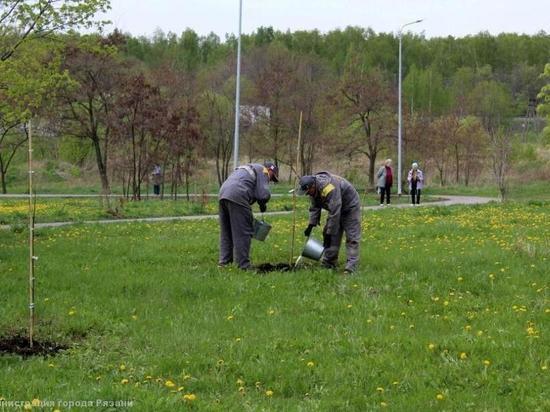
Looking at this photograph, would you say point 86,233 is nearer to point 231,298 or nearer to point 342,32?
point 231,298

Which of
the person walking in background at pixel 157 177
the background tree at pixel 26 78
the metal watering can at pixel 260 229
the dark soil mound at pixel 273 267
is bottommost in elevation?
the dark soil mound at pixel 273 267

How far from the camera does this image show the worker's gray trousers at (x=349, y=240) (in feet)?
35.2

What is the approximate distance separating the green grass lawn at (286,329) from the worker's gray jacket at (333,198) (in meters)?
0.81

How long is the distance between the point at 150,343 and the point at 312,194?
4607 millimetres

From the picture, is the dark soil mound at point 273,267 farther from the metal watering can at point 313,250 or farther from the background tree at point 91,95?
the background tree at point 91,95

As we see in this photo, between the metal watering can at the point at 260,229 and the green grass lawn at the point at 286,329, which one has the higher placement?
the metal watering can at the point at 260,229

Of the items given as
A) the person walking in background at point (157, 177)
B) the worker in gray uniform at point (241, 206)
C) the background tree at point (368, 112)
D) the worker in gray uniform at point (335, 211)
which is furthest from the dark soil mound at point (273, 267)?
the background tree at point (368, 112)

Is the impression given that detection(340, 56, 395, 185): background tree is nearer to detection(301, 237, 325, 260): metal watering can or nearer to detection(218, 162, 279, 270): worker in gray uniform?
detection(218, 162, 279, 270): worker in gray uniform

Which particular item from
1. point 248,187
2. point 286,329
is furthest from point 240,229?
point 286,329

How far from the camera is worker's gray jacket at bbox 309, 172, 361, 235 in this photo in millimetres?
10602

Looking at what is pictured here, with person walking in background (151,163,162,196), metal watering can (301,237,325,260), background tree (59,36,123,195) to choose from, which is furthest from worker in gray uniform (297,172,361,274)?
person walking in background (151,163,162,196)

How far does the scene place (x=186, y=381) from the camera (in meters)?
5.68

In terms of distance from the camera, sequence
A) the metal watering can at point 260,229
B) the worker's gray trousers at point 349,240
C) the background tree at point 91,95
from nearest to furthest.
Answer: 1. the worker's gray trousers at point 349,240
2. the metal watering can at point 260,229
3. the background tree at point 91,95

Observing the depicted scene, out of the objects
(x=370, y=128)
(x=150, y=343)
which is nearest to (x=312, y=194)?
(x=150, y=343)
